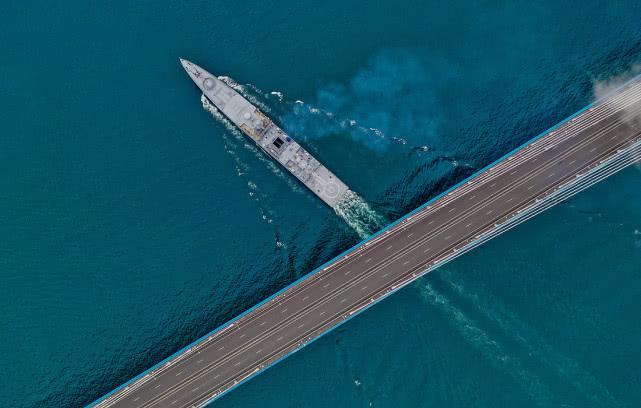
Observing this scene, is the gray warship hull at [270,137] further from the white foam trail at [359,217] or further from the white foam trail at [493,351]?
the white foam trail at [493,351]

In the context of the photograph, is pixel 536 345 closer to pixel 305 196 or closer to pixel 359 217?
pixel 359 217

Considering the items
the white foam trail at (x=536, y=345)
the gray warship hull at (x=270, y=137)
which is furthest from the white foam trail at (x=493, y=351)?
the gray warship hull at (x=270, y=137)

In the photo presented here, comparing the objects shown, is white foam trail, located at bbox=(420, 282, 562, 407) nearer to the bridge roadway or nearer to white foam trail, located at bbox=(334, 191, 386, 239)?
the bridge roadway

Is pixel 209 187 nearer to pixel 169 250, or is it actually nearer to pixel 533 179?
pixel 169 250

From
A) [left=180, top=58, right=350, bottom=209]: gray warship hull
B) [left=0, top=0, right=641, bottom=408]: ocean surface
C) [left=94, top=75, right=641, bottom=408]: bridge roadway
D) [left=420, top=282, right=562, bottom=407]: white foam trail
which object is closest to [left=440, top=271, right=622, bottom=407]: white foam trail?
[left=0, top=0, right=641, bottom=408]: ocean surface

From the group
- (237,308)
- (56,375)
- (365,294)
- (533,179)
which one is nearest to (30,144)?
(56,375)

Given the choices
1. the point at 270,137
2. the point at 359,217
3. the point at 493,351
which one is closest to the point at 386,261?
the point at 359,217
